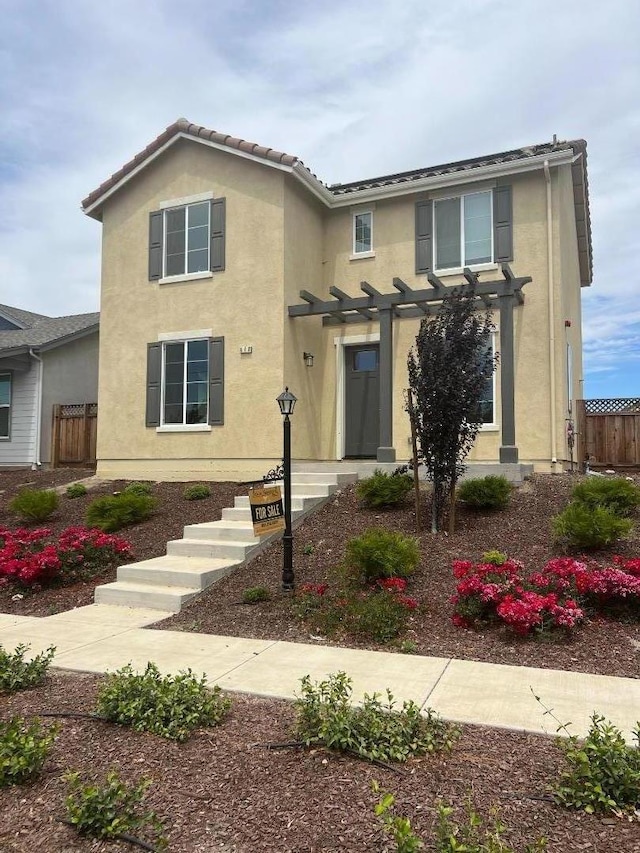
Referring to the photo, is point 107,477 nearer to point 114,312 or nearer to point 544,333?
point 114,312

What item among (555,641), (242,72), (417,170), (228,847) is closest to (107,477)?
(242,72)

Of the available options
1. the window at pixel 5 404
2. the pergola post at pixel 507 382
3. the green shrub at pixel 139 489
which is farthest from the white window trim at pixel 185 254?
the window at pixel 5 404

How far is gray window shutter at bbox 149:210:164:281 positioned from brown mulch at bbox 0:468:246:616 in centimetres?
449

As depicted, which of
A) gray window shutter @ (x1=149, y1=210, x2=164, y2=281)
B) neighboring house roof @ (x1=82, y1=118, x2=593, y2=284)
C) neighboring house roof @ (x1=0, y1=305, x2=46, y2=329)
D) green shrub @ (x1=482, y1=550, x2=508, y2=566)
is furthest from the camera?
neighboring house roof @ (x1=0, y1=305, x2=46, y2=329)

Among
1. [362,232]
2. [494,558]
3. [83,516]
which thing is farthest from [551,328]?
[83,516]

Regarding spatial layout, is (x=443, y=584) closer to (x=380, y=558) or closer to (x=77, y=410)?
(x=380, y=558)

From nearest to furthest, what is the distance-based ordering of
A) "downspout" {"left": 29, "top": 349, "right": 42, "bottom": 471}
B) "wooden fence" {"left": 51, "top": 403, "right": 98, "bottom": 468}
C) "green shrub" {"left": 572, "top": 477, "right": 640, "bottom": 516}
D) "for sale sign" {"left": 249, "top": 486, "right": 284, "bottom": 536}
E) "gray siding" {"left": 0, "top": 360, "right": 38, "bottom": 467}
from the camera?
"for sale sign" {"left": 249, "top": 486, "right": 284, "bottom": 536}
"green shrub" {"left": 572, "top": 477, "right": 640, "bottom": 516}
"wooden fence" {"left": 51, "top": 403, "right": 98, "bottom": 468}
"downspout" {"left": 29, "top": 349, "right": 42, "bottom": 471}
"gray siding" {"left": 0, "top": 360, "right": 38, "bottom": 467}

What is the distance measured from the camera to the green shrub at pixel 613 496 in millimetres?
8266

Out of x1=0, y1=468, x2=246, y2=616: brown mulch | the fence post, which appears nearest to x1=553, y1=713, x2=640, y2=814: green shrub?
x1=0, y1=468, x2=246, y2=616: brown mulch

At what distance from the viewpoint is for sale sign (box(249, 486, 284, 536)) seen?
7.46 meters

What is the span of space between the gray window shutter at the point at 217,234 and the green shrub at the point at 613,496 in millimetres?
8236

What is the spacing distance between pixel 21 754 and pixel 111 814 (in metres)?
0.76

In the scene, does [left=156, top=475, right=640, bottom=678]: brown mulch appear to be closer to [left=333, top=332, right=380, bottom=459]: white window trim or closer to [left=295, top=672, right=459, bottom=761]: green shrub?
[left=295, top=672, right=459, bottom=761]: green shrub

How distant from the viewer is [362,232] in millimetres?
13938
